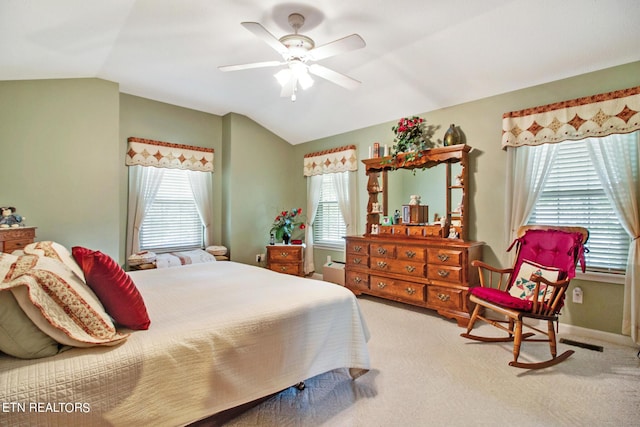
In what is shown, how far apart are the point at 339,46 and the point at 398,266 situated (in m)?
2.48

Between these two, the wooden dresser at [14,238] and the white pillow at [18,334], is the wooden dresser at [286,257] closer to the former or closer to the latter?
the wooden dresser at [14,238]

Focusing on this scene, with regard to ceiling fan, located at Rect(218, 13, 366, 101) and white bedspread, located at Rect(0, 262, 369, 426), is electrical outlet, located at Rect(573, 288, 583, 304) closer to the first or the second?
white bedspread, located at Rect(0, 262, 369, 426)

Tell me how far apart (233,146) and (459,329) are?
394 cm

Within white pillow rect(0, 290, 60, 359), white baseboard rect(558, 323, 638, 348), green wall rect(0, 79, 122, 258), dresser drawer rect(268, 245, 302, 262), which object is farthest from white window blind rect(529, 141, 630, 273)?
green wall rect(0, 79, 122, 258)

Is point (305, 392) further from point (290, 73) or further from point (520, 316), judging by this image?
point (290, 73)

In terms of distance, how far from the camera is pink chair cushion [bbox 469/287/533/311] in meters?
2.43

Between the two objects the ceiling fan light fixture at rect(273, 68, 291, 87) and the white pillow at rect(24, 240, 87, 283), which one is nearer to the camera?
the white pillow at rect(24, 240, 87, 283)

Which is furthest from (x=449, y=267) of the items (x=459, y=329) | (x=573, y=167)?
(x=573, y=167)

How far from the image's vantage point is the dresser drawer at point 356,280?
158 inches

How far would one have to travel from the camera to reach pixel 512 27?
253 cm

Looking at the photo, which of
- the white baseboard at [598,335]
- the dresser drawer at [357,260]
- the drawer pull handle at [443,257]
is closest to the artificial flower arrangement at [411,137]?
the drawer pull handle at [443,257]

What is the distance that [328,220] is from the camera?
205 inches

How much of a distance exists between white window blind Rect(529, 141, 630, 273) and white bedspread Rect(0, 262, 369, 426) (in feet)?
8.01

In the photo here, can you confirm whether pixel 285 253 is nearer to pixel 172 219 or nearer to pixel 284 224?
pixel 284 224
